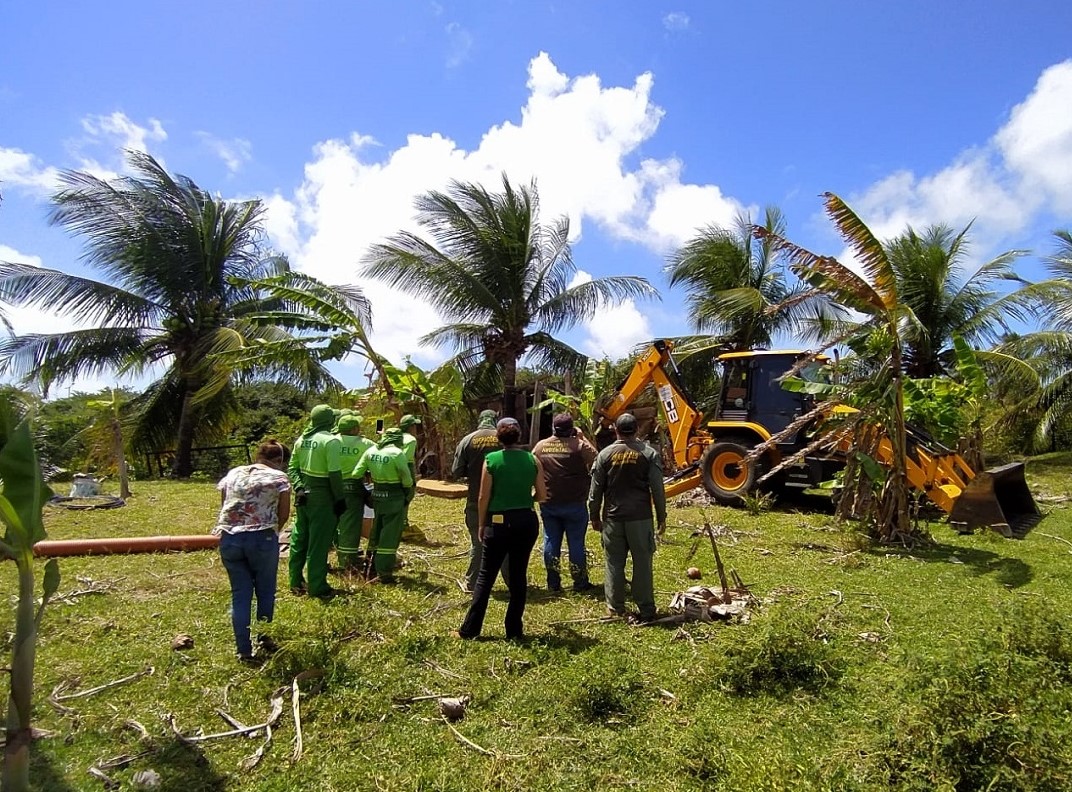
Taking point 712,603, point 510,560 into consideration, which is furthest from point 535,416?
point 510,560

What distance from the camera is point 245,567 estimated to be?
4672 mm

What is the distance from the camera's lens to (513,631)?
16.5 ft

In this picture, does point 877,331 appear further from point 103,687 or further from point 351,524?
point 103,687

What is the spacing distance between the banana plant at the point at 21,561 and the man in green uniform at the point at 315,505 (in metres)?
3.49

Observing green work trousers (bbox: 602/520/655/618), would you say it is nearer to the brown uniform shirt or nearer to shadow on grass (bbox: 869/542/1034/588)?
the brown uniform shirt

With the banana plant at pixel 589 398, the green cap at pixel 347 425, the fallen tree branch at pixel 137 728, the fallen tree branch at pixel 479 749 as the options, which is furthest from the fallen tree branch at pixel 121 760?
the banana plant at pixel 589 398

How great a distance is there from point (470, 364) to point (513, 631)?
14508mm

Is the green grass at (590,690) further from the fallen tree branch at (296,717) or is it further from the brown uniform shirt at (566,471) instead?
the brown uniform shirt at (566,471)

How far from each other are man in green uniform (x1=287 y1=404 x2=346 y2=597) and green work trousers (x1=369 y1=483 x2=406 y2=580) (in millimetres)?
351

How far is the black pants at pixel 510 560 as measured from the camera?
4930 mm

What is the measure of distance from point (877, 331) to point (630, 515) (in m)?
4.93

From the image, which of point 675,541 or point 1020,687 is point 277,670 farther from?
point 675,541

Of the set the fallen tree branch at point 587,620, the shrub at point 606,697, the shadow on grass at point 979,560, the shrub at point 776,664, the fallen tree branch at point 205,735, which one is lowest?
the fallen tree branch at point 205,735

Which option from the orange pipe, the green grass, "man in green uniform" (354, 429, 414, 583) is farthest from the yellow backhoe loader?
the orange pipe
